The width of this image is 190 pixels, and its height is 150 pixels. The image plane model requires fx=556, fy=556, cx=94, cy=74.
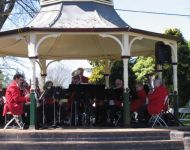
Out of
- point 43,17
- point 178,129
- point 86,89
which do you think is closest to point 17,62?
point 43,17

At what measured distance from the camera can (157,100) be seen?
655 inches

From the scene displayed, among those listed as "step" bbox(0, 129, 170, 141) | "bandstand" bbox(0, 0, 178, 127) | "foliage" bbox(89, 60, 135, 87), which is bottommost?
"step" bbox(0, 129, 170, 141)

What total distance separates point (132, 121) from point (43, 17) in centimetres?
454

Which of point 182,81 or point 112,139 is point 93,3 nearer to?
point 112,139

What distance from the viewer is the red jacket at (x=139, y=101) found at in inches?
695

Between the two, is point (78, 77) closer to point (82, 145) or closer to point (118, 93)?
point (118, 93)

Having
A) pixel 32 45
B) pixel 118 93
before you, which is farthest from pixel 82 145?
pixel 32 45

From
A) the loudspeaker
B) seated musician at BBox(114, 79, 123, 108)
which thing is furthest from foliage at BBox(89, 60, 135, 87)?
seated musician at BBox(114, 79, 123, 108)

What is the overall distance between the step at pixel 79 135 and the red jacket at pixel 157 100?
5.59 ft

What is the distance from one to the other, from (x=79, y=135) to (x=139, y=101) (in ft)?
12.4

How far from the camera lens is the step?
14555 millimetres

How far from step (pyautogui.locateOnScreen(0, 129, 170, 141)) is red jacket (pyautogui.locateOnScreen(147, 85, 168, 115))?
1704mm

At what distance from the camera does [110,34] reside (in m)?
17.1

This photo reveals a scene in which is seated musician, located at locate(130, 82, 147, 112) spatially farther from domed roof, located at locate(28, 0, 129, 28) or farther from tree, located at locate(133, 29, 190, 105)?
tree, located at locate(133, 29, 190, 105)
